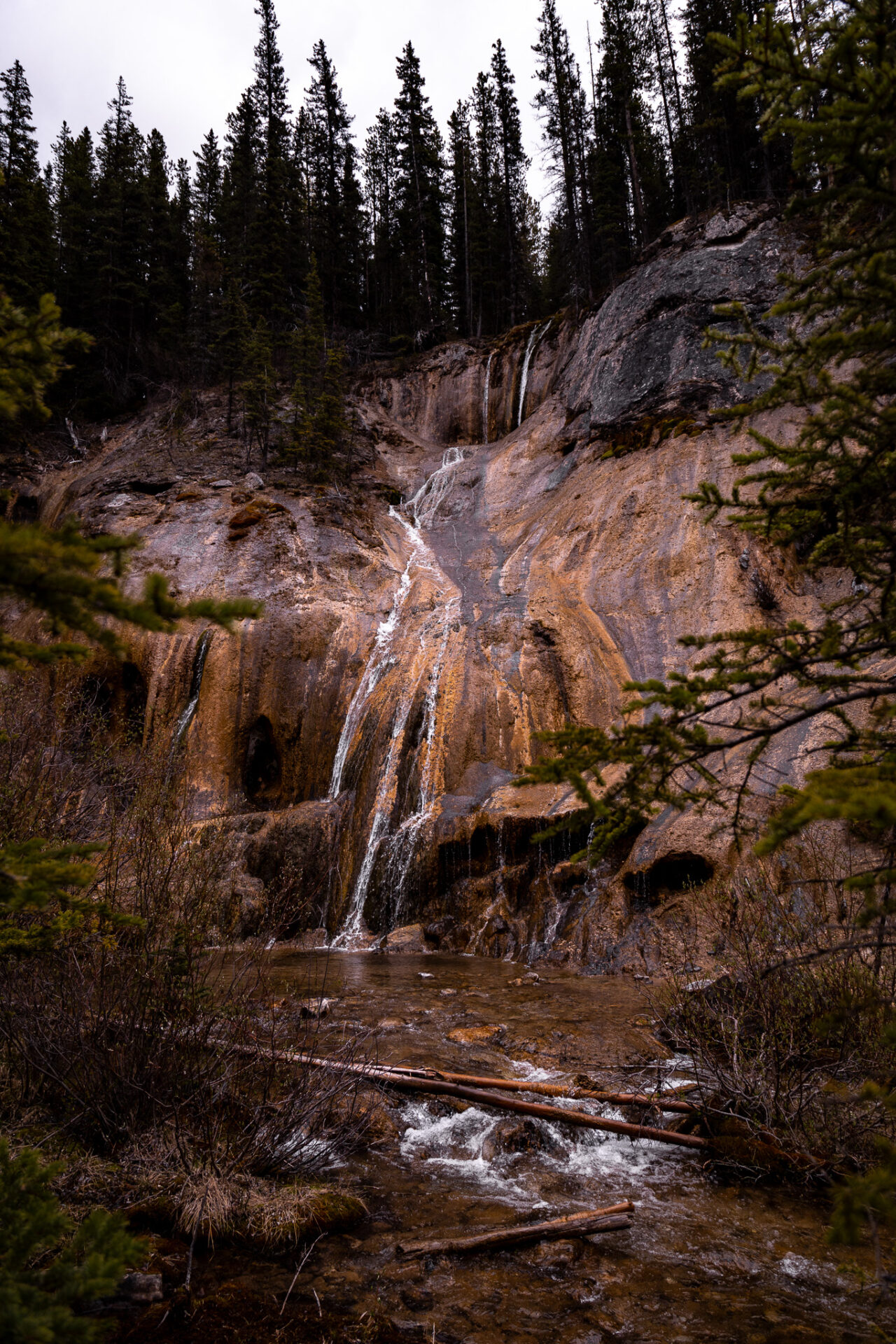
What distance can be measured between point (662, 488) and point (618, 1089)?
18.2 metres

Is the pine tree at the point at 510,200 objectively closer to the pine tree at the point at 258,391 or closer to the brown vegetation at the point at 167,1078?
the pine tree at the point at 258,391

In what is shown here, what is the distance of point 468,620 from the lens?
766 inches

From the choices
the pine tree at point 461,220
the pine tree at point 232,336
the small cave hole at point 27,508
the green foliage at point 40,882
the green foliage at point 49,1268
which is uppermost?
the pine tree at point 461,220

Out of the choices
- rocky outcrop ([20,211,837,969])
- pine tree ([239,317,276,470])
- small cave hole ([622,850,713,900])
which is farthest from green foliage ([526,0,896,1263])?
pine tree ([239,317,276,470])

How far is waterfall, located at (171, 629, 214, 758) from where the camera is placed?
1878 cm

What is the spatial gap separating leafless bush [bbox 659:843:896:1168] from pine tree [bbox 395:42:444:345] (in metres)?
40.2

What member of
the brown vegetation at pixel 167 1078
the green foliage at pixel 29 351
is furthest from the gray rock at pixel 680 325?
the green foliage at pixel 29 351

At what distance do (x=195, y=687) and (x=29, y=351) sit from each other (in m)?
18.1

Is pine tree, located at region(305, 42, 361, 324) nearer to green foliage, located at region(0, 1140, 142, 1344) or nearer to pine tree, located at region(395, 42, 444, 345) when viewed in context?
pine tree, located at region(395, 42, 444, 345)

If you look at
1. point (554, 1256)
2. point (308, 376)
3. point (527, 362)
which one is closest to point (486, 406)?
point (527, 362)

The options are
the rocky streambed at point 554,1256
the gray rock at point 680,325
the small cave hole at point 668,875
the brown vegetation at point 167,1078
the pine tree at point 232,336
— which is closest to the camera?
the rocky streambed at point 554,1256

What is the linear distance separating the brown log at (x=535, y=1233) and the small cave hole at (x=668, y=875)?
7680 millimetres

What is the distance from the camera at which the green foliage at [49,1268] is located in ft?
5.32

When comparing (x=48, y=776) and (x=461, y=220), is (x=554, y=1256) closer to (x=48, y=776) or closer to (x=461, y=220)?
(x=48, y=776)
